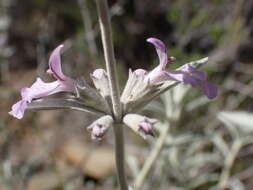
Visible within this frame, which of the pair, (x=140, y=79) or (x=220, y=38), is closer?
(x=140, y=79)

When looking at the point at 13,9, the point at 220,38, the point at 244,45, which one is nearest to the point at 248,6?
the point at 220,38

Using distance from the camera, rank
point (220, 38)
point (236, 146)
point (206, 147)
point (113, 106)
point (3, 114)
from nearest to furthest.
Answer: point (113, 106) < point (236, 146) < point (220, 38) < point (206, 147) < point (3, 114)

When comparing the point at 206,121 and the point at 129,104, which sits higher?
the point at 129,104

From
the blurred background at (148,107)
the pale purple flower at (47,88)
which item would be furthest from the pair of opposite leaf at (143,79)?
the blurred background at (148,107)

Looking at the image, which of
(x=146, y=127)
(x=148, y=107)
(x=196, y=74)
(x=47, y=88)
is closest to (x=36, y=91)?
(x=47, y=88)

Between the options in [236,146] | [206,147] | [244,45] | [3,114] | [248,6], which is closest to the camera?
[236,146]

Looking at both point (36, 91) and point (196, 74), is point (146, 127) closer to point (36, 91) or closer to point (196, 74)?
point (196, 74)

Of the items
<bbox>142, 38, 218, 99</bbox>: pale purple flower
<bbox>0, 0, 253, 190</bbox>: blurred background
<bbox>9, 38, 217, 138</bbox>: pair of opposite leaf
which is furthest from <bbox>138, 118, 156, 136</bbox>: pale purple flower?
<bbox>0, 0, 253, 190</bbox>: blurred background

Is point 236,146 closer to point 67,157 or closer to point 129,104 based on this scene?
point 129,104
